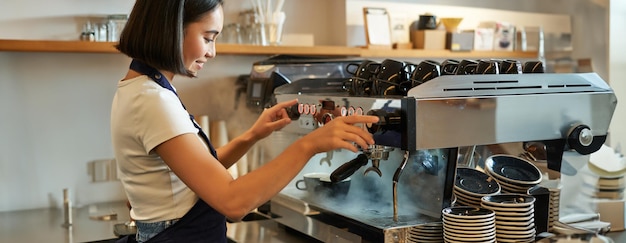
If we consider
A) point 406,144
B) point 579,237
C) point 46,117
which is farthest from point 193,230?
point 46,117

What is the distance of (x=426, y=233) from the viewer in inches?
61.9

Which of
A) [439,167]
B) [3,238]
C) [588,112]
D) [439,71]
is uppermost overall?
[439,71]

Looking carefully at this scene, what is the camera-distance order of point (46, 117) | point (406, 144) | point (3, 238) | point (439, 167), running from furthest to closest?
1. point (46, 117)
2. point (3, 238)
3. point (439, 167)
4. point (406, 144)

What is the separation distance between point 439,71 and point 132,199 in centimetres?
75

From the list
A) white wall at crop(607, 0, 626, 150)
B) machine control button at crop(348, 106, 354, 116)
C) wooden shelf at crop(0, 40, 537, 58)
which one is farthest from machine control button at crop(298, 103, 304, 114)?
white wall at crop(607, 0, 626, 150)

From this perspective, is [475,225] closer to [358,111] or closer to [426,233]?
[426,233]

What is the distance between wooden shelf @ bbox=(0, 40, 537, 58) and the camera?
7.64 ft

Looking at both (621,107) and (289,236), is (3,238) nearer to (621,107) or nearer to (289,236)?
(289,236)

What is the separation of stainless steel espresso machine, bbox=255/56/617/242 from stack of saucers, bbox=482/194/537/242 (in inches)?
4.6

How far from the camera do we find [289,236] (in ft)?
6.45

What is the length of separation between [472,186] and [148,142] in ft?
2.63

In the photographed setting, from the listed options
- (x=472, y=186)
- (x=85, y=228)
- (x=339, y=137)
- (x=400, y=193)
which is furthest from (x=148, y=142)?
Answer: (x=85, y=228)

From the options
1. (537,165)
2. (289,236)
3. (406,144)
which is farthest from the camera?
(289,236)

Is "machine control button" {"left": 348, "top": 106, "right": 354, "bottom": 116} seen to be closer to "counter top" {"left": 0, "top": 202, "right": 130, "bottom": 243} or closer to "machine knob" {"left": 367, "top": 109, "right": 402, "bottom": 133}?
"machine knob" {"left": 367, "top": 109, "right": 402, "bottom": 133}
